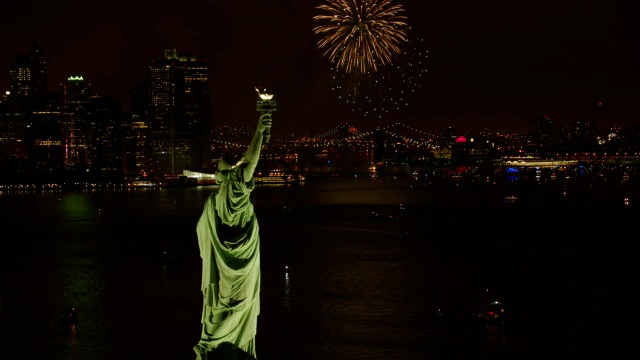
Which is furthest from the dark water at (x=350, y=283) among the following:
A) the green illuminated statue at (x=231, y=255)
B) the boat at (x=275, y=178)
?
the boat at (x=275, y=178)

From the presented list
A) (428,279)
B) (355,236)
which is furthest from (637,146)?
(428,279)

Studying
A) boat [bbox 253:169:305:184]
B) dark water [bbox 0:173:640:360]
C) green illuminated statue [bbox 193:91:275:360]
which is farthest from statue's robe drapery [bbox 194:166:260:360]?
boat [bbox 253:169:305:184]

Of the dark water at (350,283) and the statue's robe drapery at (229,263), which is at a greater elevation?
the statue's robe drapery at (229,263)

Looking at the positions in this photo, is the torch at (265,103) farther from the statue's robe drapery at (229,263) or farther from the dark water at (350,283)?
the dark water at (350,283)

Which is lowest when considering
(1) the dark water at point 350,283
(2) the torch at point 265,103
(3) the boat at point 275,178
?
(1) the dark water at point 350,283

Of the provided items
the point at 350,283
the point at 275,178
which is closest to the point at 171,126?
the point at 275,178

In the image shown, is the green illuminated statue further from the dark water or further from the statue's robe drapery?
the dark water

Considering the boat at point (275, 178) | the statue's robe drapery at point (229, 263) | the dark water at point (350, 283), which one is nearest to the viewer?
the statue's robe drapery at point (229, 263)

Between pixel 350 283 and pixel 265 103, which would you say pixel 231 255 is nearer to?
pixel 265 103
